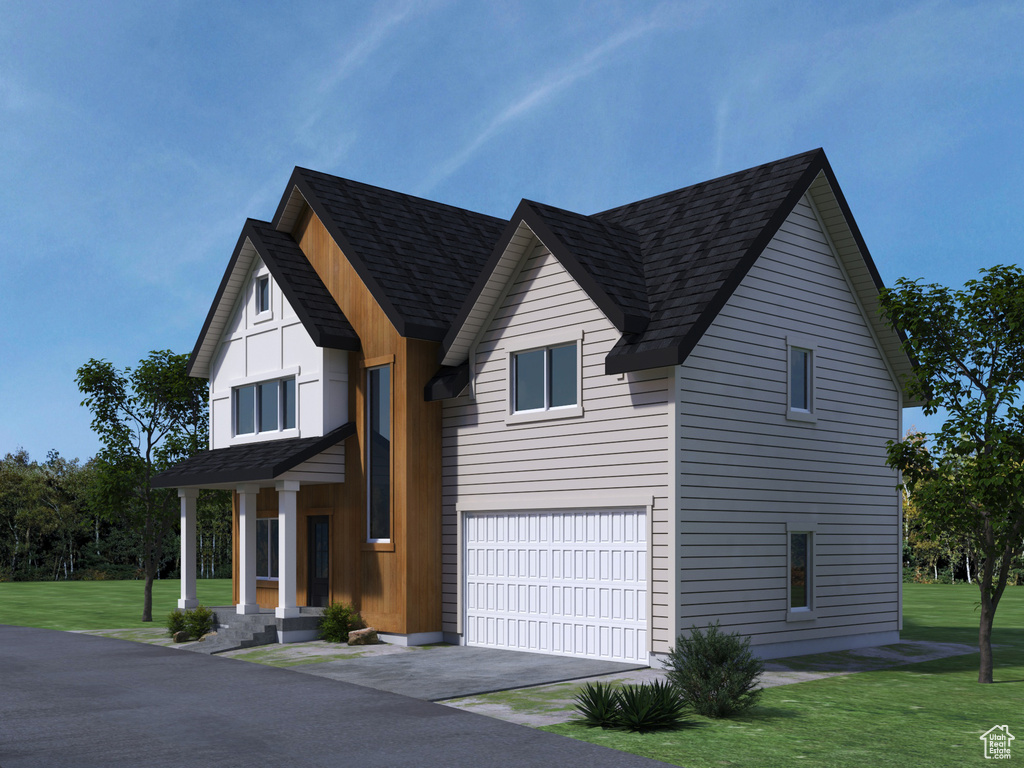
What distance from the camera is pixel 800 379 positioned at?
19.8 metres

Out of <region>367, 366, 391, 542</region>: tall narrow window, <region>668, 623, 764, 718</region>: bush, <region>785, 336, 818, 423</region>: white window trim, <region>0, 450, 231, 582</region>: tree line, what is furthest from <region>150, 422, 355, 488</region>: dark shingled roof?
<region>0, 450, 231, 582</region>: tree line

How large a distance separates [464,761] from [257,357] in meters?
15.7

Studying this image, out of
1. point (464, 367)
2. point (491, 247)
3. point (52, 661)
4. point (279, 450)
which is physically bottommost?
point (52, 661)

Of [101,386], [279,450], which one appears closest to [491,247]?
[279,450]

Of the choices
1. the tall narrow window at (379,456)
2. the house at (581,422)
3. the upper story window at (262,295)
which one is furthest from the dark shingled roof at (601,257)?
the upper story window at (262,295)

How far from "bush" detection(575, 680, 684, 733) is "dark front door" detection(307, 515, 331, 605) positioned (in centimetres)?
1124

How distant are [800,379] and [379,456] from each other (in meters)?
8.52

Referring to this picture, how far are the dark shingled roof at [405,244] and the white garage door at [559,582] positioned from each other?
434cm

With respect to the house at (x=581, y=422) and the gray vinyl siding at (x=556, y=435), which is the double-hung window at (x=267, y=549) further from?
the gray vinyl siding at (x=556, y=435)

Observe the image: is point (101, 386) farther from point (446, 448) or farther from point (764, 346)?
point (764, 346)

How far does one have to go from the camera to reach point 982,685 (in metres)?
15.7

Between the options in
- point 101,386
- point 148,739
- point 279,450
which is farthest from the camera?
point 101,386

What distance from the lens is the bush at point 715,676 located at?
41.1 ft

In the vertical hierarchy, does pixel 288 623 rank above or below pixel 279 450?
below
